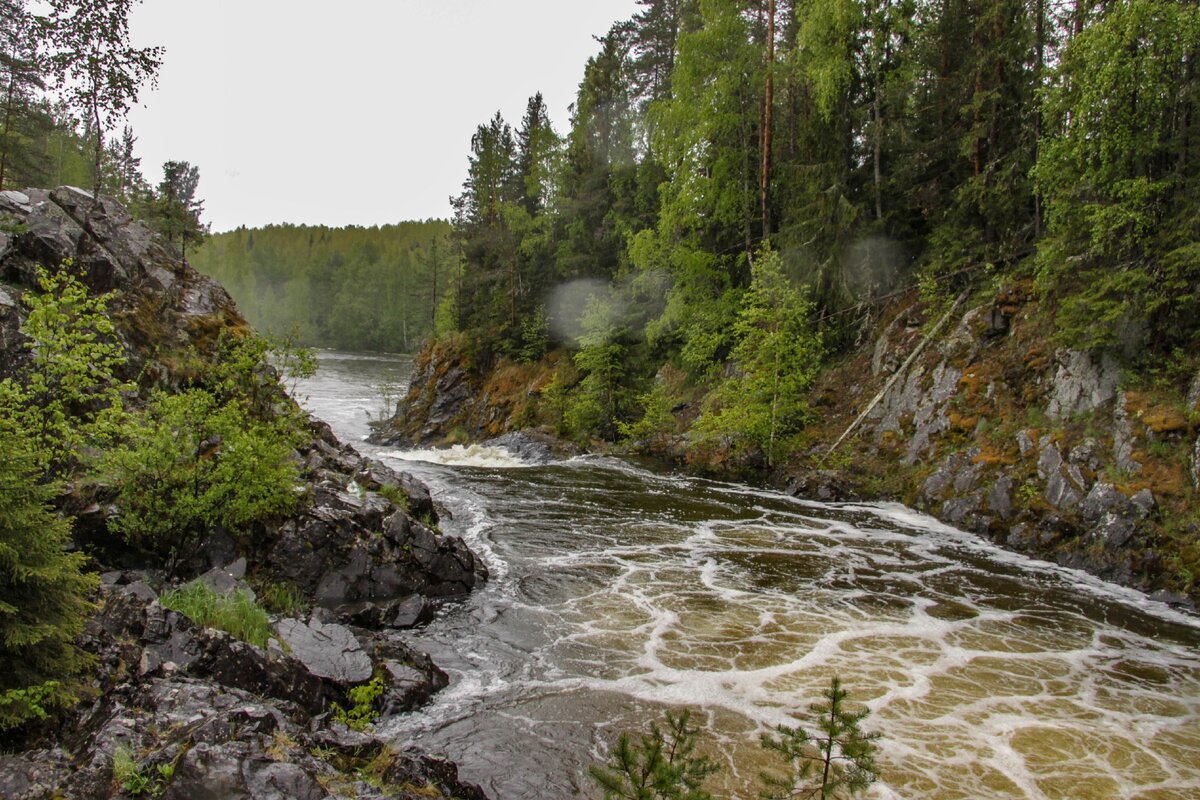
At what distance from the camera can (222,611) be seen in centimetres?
718

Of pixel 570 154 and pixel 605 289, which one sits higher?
pixel 570 154

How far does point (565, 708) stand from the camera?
24.9 feet

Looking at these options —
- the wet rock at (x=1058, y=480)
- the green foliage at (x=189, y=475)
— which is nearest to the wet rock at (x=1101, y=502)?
the wet rock at (x=1058, y=480)

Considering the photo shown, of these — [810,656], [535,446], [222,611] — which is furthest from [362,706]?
[535,446]

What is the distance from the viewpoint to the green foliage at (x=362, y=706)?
6699 mm

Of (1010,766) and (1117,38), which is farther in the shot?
(1117,38)

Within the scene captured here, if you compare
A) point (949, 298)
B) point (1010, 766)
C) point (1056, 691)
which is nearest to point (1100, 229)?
point (949, 298)

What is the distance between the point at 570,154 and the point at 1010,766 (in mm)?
Answer: 39738

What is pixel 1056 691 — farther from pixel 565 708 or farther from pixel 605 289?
pixel 605 289

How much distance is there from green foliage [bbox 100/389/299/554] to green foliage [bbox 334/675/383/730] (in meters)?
3.93

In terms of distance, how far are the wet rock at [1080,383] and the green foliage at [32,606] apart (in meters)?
17.4

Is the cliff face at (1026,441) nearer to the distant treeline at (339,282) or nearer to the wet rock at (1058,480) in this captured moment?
the wet rock at (1058,480)

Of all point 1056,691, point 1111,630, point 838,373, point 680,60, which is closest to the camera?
point 1056,691

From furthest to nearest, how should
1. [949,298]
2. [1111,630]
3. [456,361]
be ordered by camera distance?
[456,361], [949,298], [1111,630]
